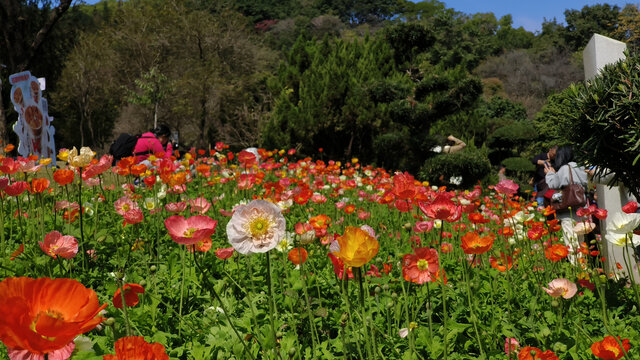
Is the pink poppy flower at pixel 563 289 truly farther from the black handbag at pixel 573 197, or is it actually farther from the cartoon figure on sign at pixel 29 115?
the cartoon figure on sign at pixel 29 115

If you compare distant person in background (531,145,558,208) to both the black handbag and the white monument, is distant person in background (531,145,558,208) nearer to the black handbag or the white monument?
the black handbag

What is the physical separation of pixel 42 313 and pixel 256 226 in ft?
1.91

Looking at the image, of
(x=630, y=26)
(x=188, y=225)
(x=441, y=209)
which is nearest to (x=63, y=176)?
(x=188, y=225)

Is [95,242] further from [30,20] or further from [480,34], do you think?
[480,34]

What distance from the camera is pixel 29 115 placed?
8273 mm

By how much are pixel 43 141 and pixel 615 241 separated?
9.50 m

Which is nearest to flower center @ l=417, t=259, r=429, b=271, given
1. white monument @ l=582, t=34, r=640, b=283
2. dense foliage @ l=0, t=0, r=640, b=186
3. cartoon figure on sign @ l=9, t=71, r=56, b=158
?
white monument @ l=582, t=34, r=640, b=283

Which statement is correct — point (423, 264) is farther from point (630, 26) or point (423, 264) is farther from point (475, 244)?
point (630, 26)

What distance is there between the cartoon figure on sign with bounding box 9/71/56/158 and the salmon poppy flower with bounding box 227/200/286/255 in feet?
28.5

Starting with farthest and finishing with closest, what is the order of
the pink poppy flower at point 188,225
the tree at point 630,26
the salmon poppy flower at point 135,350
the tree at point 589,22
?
the tree at point 589,22, the tree at point 630,26, the pink poppy flower at point 188,225, the salmon poppy flower at point 135,350

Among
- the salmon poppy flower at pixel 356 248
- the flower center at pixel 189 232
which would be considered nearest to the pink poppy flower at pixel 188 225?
the flower center at pixel 189 232

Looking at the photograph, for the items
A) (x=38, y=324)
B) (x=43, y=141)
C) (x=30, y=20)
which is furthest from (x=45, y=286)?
(x=30, y=20)

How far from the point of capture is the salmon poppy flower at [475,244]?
4.26ft

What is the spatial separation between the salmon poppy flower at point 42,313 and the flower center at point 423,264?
3.31 ft
